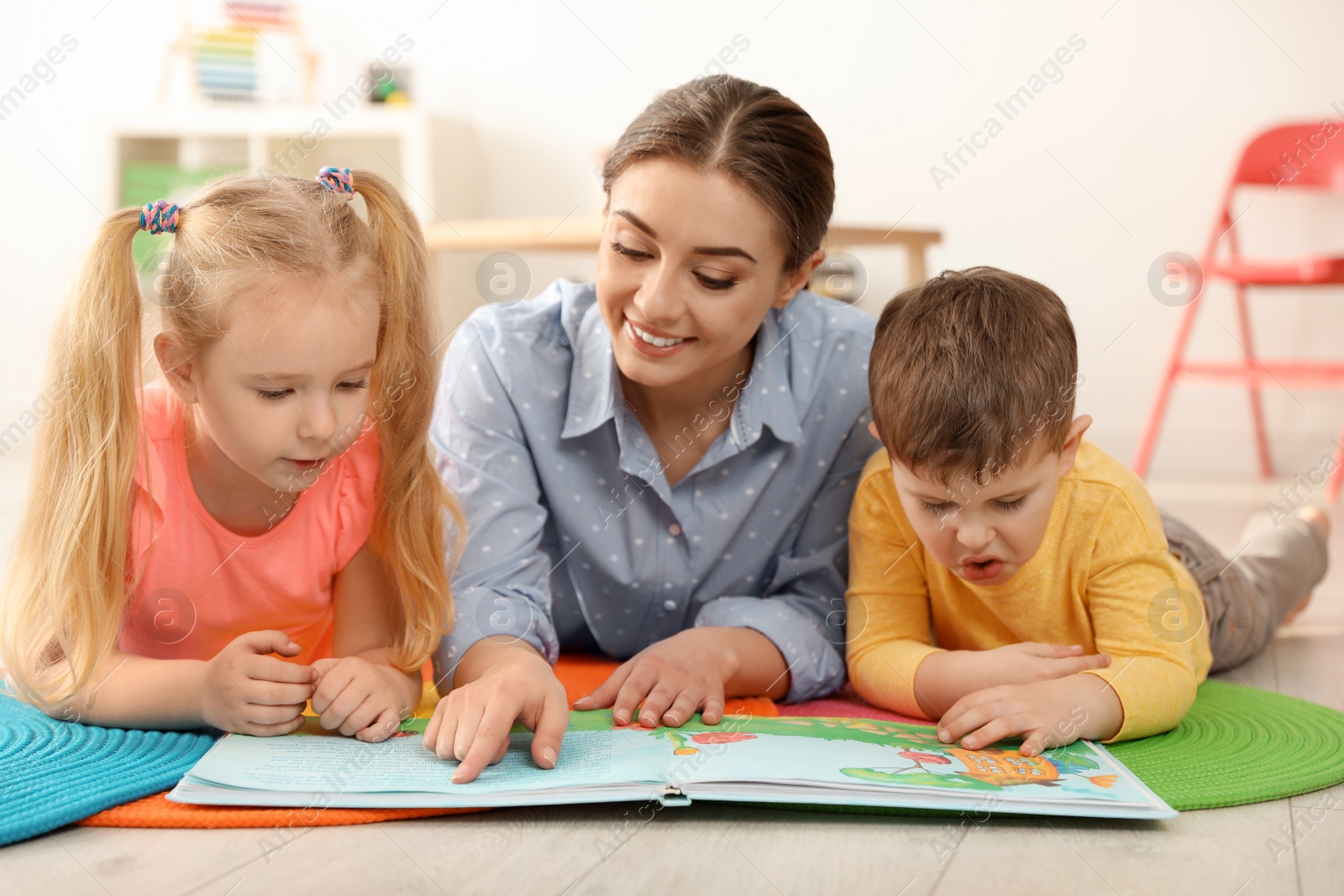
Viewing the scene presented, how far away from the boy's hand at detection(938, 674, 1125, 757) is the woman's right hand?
33 centimetres

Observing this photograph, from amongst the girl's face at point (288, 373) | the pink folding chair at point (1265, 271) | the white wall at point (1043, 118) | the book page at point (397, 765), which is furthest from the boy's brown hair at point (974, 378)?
the white wall at point (1043, 118)

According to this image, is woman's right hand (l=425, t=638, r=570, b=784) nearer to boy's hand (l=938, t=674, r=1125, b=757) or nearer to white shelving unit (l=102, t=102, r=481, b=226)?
boy's hand (l=938, t=674, r=1125, b=757)

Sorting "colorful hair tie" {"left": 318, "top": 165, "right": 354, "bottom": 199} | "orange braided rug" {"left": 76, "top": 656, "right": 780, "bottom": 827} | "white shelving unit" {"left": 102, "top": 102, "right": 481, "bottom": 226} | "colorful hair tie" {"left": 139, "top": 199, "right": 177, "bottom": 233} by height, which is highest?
"white shelving unit" {"left": 102, "top": 102, "right": 481, "bottom": 226}

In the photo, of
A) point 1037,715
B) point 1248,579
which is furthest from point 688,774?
point 1248,579

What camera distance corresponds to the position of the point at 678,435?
4.18ft

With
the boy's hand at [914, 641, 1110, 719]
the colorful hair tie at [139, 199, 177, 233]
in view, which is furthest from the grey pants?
the colorful hair tie at [139, 199, 177, 233]

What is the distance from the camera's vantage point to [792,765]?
35.5 inches

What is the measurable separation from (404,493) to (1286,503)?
1.85m

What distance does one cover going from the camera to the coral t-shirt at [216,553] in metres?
1.07

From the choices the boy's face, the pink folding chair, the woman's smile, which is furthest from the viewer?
the pink folding chair

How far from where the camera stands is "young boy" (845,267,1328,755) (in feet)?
3.27

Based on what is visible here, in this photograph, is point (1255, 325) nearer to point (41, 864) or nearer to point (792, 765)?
point (792, 765)

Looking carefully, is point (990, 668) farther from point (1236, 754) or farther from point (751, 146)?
point (751, 146)

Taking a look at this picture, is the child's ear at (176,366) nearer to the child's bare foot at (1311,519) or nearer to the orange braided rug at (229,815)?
the orange braided rug at (229,815)
